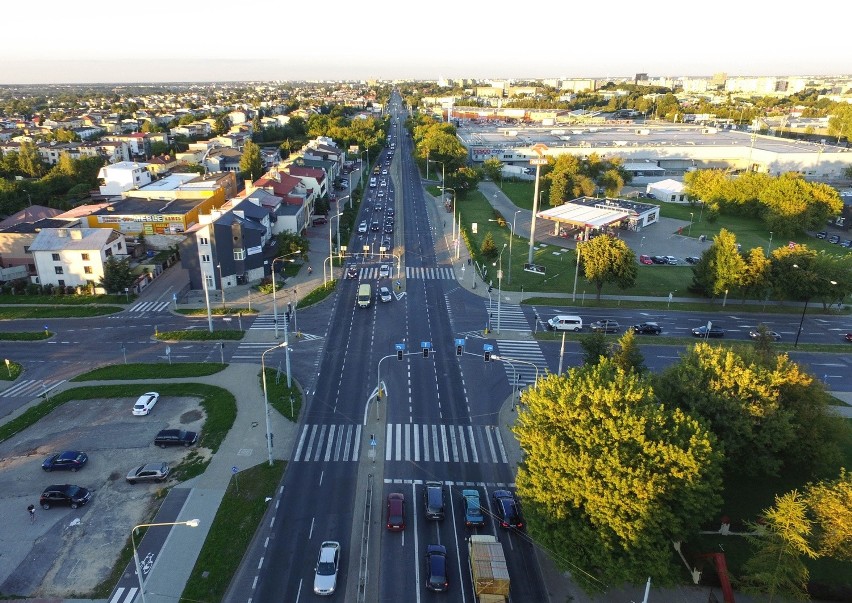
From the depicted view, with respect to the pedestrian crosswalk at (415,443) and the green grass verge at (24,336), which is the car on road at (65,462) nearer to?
the pedestrian crosswalk at (415,443)

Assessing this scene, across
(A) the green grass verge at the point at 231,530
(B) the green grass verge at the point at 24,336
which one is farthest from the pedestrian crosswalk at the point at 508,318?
(B) the green grass verge at the point at 24,336

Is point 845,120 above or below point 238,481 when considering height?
above

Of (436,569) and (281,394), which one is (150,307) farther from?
(436,569)

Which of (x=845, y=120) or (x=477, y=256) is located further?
(x=845, y=120)

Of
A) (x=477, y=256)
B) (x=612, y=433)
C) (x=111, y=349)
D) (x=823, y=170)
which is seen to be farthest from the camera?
(x=823, y=170)

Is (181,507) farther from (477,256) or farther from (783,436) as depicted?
(477,256)

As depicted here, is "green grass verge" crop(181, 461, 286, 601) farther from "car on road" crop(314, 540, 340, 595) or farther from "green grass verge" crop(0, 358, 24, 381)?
"green grass verge" crop(0, 358, 24, 381)

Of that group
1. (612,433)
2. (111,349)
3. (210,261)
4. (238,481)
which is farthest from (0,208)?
(612,433)
